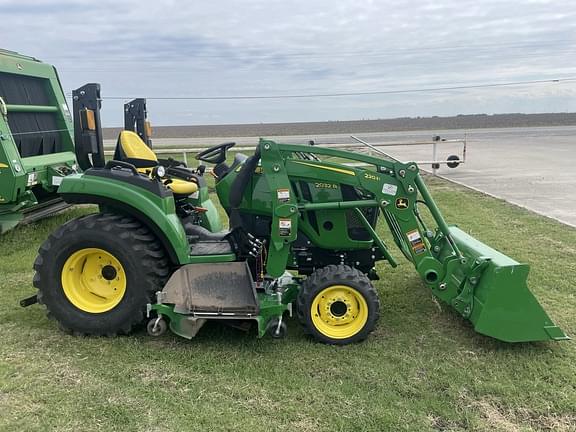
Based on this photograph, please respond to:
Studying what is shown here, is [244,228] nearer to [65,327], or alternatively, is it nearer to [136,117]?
[65,327]

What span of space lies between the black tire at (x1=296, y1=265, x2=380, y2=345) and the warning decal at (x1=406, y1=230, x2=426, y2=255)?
1.43ft

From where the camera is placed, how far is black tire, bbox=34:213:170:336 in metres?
3.88

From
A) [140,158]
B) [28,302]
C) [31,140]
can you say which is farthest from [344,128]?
[28,302]

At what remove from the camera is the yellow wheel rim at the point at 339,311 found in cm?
386

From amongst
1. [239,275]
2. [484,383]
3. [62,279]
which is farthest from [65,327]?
[484,383]

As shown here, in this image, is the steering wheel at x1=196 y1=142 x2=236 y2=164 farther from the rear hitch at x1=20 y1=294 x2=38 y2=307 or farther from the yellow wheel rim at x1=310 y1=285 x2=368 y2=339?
the rear hitch at x1=20 y1=294 x2=38 y2=307

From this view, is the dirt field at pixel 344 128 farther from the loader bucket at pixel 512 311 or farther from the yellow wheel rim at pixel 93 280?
the loader bucket at pixel 512 311

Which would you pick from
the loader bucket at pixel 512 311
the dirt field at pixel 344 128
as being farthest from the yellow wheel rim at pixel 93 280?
the dirt field at pixel 344 128

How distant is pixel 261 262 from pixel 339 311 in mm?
704

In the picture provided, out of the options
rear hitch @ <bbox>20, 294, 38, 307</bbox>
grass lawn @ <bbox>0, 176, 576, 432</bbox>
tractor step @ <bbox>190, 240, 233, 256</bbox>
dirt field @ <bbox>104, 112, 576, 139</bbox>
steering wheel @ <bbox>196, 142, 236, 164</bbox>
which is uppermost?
steering wheel @ <bbox>196, 142, 236, 164</bbox>

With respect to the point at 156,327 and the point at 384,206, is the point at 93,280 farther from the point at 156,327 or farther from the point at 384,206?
the point at 384,206

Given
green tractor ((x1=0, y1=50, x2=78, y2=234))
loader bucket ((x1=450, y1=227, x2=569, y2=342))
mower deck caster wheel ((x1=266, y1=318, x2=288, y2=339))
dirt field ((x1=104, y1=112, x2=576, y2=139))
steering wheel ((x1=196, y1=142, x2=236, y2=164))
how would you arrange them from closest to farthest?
loader bucket ((x1=450, y1=227, x2=569, y2=342)), mower deck caster wheel ((x1=266, y1=318, x2=288, y2=339)), steering wheel ((x1=196, y1=142, x2=236, y2=164)), green tractor ((x1=0, y1=50, x2=78, y2=234)), dirt field ((x1=104, y1=112, x2=576, y2=139))

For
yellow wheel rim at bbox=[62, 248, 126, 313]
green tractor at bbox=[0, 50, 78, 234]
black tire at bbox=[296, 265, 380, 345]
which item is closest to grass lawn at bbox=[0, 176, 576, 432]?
black tire at bbox=[296, 265, 380, 345]

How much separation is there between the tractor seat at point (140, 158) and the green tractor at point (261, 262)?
1.44 ft
